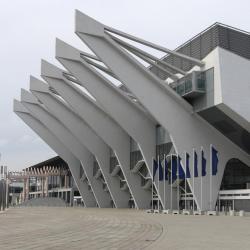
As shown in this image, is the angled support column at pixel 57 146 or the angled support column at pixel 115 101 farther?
the angled support column at pixel 57 146

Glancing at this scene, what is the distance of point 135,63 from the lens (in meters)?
41.7

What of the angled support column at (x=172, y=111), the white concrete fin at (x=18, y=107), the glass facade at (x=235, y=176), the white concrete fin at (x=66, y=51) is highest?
the white concrete fin at (x=66, y=51)

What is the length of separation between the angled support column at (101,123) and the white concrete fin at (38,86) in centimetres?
619

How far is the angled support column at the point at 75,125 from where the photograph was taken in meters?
62.7

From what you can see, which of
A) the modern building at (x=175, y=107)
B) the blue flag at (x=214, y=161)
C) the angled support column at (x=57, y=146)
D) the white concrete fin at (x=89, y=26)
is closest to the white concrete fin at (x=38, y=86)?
the modern building at (x=175, y=107)

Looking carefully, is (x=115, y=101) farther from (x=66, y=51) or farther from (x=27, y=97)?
(x=27, y=97)

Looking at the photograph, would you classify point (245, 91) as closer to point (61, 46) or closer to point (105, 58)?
point (105, 58)

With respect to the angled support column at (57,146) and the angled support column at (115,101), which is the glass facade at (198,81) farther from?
the angled support column at (57,146)

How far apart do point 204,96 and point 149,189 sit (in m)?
19.7

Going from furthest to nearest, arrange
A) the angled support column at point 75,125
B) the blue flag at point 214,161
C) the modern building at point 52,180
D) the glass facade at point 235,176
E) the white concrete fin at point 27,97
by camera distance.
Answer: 1. the modern building at point 52,180
2. the white concrete fin at point 27,97
3. the angled support column at point 75,125
4. the glass facade at point 235,176
5. the blue flag at point 214,161

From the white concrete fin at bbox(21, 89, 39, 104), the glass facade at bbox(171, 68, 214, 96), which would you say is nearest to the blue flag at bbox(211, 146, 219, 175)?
the glass facade at bbox(171, 68, 214, 96)

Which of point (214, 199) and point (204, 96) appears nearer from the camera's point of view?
point (204, 96)

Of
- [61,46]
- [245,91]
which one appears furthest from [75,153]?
[245,91]

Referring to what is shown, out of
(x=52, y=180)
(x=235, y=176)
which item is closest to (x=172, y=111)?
(x=235, y=176)
